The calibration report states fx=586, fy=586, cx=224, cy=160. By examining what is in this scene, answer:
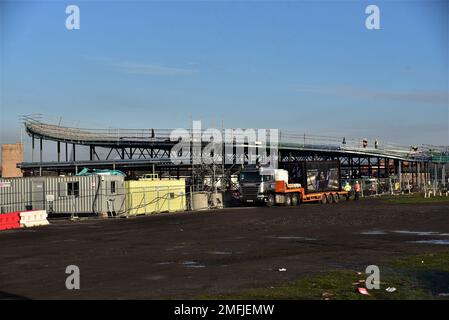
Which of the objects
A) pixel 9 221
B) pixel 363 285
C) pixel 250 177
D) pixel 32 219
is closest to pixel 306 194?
pixel 250 177

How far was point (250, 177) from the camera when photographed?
44.4m

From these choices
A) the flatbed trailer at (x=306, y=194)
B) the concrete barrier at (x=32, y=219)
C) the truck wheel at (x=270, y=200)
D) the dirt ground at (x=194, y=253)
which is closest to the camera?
the dirt ground at (x=194, y=253)

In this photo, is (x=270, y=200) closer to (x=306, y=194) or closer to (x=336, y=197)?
(x=306, y=194)

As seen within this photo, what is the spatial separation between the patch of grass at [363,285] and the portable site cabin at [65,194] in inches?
1012

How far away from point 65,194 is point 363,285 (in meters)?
29.4

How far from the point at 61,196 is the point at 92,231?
12.8 m

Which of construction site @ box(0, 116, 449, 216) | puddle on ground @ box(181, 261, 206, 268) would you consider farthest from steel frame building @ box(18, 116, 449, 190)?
puddle on ground @ box(181, 261, 206, 268)

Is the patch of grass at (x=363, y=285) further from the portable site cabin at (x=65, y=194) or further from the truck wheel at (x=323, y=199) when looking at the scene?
the truck wheel at (x=323, y=199)

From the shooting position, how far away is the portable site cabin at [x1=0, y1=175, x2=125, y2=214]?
36125mm

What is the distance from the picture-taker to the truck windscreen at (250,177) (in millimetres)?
43938

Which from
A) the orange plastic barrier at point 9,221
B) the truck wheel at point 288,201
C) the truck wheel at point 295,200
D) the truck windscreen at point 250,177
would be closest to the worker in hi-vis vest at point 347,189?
the truck wheel at point 295,200

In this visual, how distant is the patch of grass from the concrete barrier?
20257 millimetres
